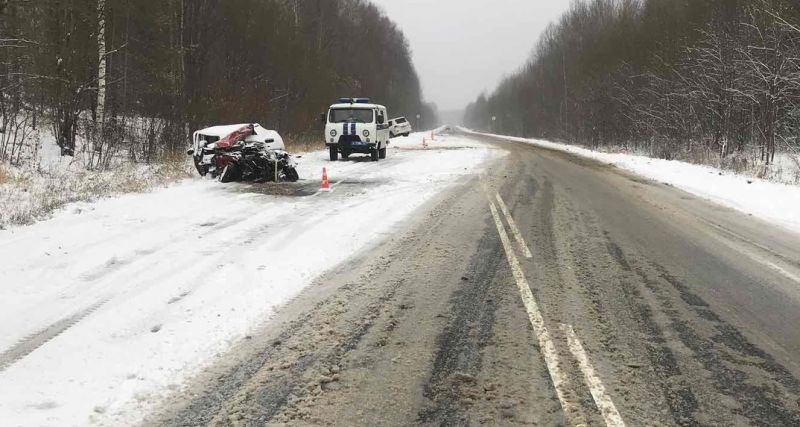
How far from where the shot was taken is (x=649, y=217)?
880 centimetres

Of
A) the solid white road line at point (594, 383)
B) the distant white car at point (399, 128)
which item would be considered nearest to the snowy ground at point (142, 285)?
the solid white road line at point (594, 383)

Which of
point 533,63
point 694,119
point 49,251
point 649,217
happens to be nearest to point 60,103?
point 49,251

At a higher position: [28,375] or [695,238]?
[695,238]

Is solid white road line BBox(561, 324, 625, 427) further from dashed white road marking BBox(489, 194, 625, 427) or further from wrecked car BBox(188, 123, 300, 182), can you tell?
wrecked car BBox(188, 123, 300, 182)

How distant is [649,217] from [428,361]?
22.3 feet

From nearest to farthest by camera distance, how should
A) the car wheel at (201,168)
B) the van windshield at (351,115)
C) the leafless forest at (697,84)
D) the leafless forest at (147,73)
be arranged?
the car wheel at (201,168), the leafless forest at (147,73), the leafless forest at (697,84), the van windshield at (351,115)

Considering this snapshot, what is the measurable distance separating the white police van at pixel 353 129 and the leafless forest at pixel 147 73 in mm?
5136

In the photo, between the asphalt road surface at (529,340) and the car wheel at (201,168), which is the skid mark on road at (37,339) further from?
the car wheel at (201,168)

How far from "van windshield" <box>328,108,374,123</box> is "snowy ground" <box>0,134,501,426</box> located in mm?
10687

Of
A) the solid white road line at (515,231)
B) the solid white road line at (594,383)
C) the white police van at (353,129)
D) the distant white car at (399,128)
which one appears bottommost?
the solid white road line at (594,383)

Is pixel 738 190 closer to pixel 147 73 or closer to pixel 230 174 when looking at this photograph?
pixel 230 174

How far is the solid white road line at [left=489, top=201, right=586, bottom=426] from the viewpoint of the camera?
9.25 ft

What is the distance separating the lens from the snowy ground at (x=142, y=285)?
311cm

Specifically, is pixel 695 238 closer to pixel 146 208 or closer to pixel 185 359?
pixel 185 359
